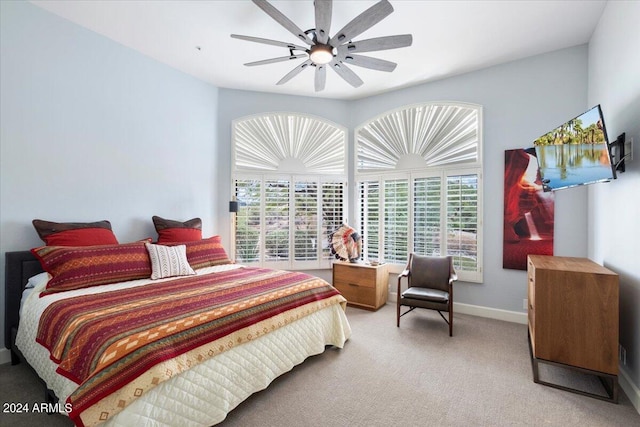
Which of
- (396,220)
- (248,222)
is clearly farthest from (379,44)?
(248,222)

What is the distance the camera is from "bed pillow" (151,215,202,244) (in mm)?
3518

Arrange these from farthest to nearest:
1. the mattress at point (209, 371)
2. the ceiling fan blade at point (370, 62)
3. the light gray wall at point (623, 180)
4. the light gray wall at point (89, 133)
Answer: the ceiling fan blade at point (370, 62), the light gray wall at point (89, 133), the light gray wall at point (623, 180), the mattress at point (209, 371)

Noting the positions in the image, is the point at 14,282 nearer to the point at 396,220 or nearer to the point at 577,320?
the point at 396,220

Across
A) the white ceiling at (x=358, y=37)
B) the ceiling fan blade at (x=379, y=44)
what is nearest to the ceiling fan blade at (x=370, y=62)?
the ceiling fan blade at (x=379, y=44)

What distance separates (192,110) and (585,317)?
4830 millimetres

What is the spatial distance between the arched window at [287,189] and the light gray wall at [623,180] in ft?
10.3

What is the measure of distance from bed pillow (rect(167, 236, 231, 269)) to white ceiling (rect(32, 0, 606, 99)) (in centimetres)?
228

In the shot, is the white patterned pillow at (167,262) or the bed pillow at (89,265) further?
the white patterned pillow at (167,262)

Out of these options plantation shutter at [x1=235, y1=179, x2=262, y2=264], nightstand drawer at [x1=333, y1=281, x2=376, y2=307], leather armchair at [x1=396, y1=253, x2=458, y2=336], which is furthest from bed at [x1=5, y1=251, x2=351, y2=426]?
plantation shutter at [x1=235, y1=179, x2=262, y2=264]

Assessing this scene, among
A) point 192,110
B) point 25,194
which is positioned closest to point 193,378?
point 25,194

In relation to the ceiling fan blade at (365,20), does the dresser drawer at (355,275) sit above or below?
below

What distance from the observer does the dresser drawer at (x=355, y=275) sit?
4117 millimetres

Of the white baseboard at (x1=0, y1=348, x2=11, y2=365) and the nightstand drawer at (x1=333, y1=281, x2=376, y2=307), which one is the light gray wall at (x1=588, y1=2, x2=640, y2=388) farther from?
the white baseboard at (x1=0, y1=348, x2=11, y2=365)

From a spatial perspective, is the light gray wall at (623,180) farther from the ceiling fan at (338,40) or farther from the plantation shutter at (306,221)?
the plantation shutter at (306,221)
